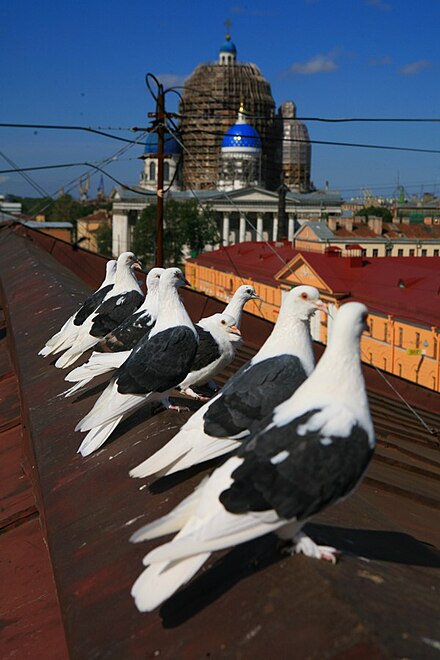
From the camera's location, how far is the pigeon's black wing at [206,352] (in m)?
4.43

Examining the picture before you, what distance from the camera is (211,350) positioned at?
177 inches

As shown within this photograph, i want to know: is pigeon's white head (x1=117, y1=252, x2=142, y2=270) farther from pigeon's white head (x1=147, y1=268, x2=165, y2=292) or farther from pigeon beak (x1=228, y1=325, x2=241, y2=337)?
pigeon beak (x1=228, y1=325, x2=241, y2=337)

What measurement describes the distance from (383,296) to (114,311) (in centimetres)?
2389

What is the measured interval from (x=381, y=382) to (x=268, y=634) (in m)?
7.48

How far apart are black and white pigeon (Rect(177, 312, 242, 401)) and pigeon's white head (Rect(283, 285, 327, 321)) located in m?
1.35

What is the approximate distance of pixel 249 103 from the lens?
9031 cm

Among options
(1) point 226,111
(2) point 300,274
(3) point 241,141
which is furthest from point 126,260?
(1) point 226,111

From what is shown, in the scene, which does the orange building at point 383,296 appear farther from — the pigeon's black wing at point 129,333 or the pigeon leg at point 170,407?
the pigeon leg at point 170,407

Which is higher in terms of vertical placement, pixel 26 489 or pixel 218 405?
pixel 218 405

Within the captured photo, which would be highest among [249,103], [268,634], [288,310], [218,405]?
[249,103]

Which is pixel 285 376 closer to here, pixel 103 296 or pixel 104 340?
pixel 104 340

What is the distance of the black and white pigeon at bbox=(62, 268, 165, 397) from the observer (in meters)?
3.96

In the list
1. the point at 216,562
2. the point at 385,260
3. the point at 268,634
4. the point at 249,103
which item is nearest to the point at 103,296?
the point at 216,562

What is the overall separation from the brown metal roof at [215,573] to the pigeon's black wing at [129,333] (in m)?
0.60
